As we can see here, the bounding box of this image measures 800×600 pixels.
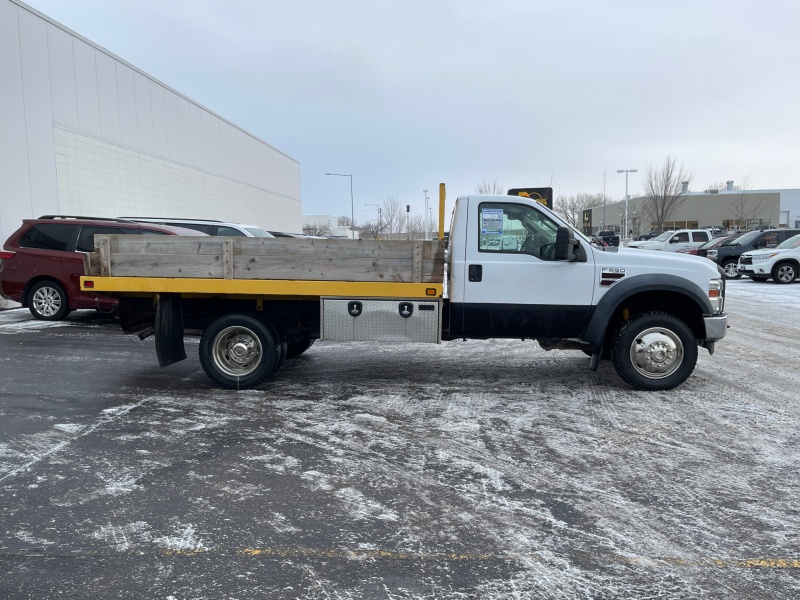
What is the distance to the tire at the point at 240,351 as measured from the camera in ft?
21.6

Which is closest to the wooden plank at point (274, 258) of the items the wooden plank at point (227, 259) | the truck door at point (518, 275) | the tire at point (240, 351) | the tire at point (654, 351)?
the wooden plank at point (227, 259)

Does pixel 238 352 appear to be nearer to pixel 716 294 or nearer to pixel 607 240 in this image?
pixel 716 294

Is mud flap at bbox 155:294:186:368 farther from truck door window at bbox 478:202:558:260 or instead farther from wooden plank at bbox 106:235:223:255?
truck door window at bbox 478:202:558:260

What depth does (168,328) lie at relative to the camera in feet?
22.0

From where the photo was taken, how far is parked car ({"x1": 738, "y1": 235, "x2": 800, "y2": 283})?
62.1 feet

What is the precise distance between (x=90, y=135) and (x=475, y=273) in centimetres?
1730

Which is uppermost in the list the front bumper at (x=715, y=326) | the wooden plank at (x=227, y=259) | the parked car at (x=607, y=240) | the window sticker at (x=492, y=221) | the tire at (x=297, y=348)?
the window sticker at (x=492, y=221)

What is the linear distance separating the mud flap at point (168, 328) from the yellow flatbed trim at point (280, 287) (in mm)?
247

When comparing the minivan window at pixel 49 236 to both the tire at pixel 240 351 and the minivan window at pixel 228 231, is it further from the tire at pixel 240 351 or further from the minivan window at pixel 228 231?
the tire at pixel 240 351

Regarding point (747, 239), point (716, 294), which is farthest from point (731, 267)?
point (716, 294)

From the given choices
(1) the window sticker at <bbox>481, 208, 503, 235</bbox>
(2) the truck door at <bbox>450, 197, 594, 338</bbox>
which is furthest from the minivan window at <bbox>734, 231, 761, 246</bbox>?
(1) the window sticker at <bbox>481, 208, 503, 235</bbox>

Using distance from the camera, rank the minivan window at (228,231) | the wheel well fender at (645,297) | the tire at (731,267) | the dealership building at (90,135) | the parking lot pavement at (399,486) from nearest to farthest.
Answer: the parking lot pavement at (399,486), the wheel well fender at (645,297), the minivan window at (228,231), the dealership building at (90,135), the tire at (731,267)

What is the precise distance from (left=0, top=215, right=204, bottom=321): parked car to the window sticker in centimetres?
725

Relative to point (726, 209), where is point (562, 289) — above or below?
below
